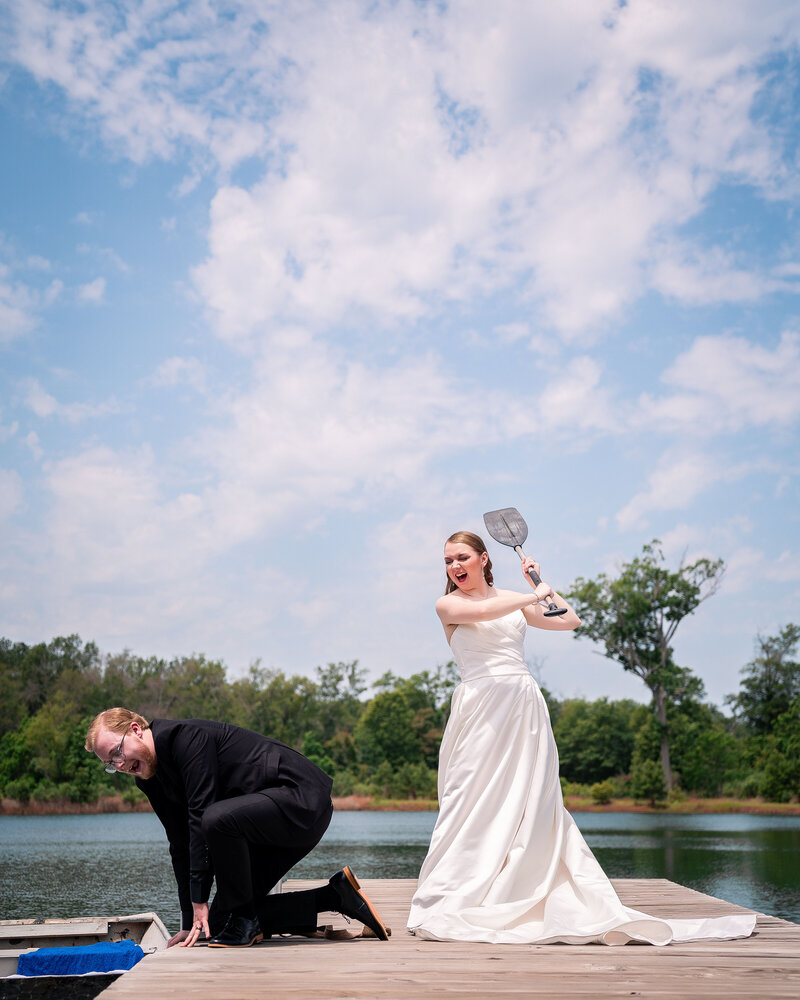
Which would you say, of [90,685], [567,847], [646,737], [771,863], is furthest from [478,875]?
[90,685]

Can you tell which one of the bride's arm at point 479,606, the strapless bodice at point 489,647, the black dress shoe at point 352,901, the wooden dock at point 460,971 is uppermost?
the bride's arm at point 479,606

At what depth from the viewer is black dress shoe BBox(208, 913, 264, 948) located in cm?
387

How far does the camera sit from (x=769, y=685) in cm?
4703

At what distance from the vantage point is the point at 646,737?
41.9 m

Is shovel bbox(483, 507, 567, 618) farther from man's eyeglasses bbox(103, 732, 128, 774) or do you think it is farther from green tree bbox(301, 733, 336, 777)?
green tree bbox(301, 733, 336, 777)

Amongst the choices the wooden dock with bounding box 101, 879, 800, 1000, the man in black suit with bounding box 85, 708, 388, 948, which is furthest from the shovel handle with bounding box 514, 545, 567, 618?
the wooden dock with bounding box 101, 879, 800, 1000

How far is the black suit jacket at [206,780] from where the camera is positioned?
12.4 feet

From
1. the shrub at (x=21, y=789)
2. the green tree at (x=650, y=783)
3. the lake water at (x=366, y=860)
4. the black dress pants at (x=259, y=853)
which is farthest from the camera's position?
the shrub at (x=21, y=789)

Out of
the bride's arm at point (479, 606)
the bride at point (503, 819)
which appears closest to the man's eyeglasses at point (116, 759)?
the bride at point (503, 819)

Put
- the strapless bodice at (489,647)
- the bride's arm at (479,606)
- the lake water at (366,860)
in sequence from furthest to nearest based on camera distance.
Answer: the lake water at (366,860) → the strapless bodice at (489,647) → the bride's arm at (479,606)

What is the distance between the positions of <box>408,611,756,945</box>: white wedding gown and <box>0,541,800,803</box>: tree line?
124 ft

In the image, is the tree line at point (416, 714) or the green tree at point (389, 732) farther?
the green tree at point (389, 732)

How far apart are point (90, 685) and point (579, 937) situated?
173 feet

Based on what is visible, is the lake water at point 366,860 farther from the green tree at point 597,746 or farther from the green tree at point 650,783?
the green tree at point 597,746
